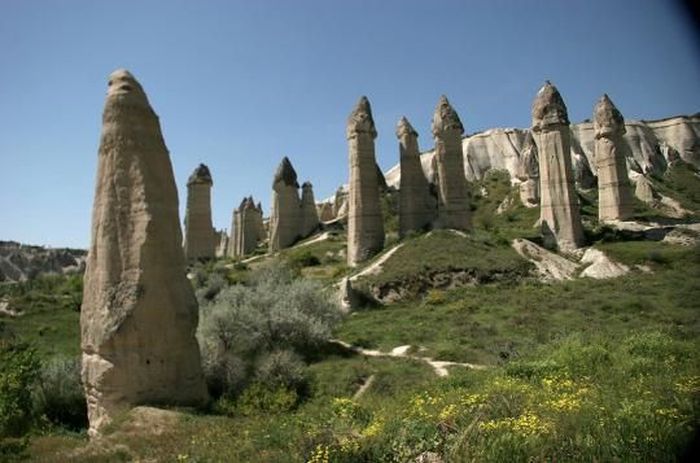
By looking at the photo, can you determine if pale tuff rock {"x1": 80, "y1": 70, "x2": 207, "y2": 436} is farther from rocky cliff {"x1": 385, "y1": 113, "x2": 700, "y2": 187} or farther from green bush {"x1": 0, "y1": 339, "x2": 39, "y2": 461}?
rocky cliff {"x1": 385, "y1": 113, "x2": 700, "y2": 187}

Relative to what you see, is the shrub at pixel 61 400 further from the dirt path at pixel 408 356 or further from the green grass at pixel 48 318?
the dirt path at pixel 408 356

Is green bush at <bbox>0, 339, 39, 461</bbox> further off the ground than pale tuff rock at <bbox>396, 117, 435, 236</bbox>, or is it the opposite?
pale tuff rock at <bbox>396, 117, 435, 236</bbox>

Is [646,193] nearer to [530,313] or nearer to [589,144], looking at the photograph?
[530,313]

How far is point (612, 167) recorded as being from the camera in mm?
34312

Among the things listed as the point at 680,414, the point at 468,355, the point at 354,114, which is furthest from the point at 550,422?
the point at 354,114

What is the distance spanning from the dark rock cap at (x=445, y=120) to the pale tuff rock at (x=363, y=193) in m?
3.78

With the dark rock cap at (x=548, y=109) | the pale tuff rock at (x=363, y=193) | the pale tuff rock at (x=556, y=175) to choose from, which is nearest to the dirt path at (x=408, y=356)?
the pale tuff rock at (x=363, y=193)

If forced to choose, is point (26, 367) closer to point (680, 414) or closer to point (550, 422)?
point (550, 422)

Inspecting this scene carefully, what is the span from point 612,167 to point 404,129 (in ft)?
42.8

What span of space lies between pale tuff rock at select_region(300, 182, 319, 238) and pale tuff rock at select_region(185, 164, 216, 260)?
8239 millimetres

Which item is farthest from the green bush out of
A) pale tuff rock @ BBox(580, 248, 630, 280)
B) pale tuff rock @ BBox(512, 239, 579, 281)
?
pale tuff rock @ BBox(580, 248, 630, 280)

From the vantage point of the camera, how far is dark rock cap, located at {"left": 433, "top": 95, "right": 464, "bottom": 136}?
3294 centimetres

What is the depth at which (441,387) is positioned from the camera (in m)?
10.3

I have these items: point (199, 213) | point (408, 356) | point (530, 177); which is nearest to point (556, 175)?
point (408, 356)
